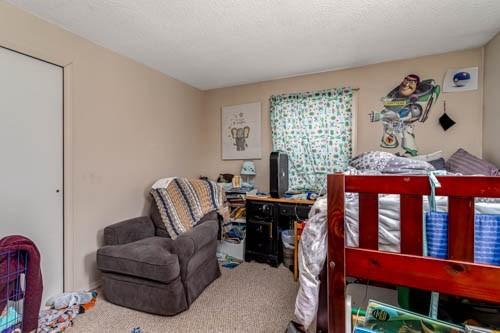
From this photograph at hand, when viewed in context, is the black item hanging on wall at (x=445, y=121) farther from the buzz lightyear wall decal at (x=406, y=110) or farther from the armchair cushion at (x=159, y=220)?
the armchair cushion at (x=159, y=220)

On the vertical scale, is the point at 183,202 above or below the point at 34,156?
below

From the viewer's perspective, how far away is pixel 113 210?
239 centimetres

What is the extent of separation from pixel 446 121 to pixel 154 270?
3.01 meters

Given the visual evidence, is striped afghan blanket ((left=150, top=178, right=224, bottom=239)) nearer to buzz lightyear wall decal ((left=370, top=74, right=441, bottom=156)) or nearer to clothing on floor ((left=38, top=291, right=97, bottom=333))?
clothing on floor ((left=38, top=291, right=97, bottom=333))

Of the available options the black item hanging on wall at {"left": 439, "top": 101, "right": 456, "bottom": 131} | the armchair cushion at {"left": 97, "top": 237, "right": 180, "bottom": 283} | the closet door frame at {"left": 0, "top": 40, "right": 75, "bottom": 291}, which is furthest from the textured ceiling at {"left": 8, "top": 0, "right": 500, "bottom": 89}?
the armchair cushion at {"left": 97, "top": 237, "right": 180, "bottom": 283}

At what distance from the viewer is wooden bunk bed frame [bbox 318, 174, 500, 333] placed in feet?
2.75

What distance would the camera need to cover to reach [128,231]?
7.27 ft

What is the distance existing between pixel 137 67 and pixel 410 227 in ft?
9.34

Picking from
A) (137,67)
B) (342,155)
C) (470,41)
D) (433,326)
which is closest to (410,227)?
(433,326)

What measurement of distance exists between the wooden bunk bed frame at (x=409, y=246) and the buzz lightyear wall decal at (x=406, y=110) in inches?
78.6

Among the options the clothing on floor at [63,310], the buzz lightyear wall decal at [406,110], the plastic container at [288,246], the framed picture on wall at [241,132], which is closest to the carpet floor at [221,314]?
the clothing on floor at [63,310]

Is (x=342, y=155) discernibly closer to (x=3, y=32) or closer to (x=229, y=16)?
(x=229, y=16)

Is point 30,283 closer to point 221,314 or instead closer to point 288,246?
point 221,314

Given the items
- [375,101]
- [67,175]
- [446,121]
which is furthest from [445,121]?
[67,175]
